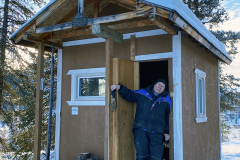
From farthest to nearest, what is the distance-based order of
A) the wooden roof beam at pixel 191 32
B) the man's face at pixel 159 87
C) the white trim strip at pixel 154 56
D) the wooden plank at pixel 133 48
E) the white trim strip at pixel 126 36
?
the wooden plank at pixel 133 48 → the white trim strip at pixel 126 36 → the white trim strip at pixel 154 56 → the man's face at pixel 159 87 → the wooden roof beam at pixel 191 32

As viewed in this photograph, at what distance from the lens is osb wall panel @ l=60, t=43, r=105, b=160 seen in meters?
6.22

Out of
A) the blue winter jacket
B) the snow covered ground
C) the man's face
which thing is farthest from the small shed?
the snow covered ground

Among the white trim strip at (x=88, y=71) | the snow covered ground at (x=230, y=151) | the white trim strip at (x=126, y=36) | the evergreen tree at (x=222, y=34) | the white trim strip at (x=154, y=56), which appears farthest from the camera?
the evergreen tree at (x=222, y=34)

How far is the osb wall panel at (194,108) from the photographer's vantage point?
543 centimetres

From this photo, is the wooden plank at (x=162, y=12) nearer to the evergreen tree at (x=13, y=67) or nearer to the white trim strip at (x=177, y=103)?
the white trim strip at (x=177, y=103)

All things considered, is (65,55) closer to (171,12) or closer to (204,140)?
(171,12)

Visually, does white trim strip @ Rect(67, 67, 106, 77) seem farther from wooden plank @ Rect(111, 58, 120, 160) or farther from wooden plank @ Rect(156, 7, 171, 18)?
wooden plank @ Rect(156, 7, 171, 18)

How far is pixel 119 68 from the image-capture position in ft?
15.7

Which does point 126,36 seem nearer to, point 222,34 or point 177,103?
point 177,103

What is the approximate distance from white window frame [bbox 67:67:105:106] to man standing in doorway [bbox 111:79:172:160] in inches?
59.4

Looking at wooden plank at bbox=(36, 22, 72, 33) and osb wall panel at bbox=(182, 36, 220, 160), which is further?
osb wall panel at bbox=(182, 36, 220, 160)

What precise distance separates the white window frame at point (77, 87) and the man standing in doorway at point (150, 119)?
151cm

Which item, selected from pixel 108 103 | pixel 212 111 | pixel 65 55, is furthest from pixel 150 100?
pixel 212 111

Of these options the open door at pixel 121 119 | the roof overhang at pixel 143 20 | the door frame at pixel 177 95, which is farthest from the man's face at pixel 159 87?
the roof overhang at pixel 143 20
